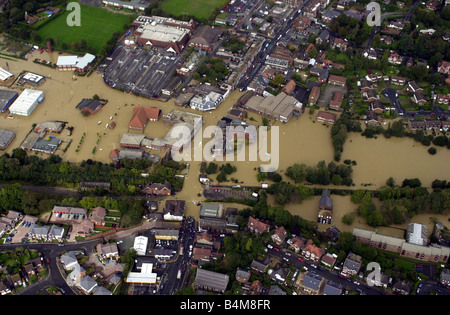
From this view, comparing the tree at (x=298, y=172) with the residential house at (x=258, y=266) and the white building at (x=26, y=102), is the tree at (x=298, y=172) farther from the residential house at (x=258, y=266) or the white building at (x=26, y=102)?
the white building at (x=26, y=102)

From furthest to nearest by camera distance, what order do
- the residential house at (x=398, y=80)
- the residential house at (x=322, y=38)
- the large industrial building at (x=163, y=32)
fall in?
the large industrial building at (x=163, y=32) → the residential house at (x=322, y=38) → the residential house at (x=398, y=80)

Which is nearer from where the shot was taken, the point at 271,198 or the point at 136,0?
the point at 271,198

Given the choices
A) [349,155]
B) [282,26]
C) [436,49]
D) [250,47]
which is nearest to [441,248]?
[349,155]

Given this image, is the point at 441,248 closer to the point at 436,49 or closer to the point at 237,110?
the point at 237,110

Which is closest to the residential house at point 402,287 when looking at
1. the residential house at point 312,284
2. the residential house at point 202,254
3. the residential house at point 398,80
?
the residential house at point 312,284

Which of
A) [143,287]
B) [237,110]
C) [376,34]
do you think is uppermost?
[376,34]

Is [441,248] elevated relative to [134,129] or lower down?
elevated
